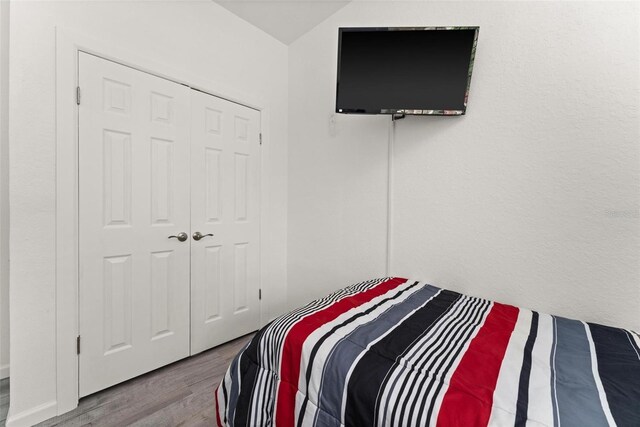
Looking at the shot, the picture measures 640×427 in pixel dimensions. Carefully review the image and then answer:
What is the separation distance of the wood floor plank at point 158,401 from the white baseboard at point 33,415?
0.13 feet

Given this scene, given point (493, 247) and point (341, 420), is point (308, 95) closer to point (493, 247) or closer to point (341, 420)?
point (493, 247)

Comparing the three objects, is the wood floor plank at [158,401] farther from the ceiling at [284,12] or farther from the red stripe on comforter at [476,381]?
the ceiling at [284,12]

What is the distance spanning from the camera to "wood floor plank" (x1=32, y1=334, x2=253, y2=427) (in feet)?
4.95

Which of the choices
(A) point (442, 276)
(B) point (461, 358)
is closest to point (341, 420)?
(B) point (461, 358)

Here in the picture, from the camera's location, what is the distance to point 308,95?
256 centimetres

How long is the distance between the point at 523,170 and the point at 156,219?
2263mm

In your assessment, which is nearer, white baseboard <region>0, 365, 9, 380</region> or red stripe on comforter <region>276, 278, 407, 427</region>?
red stripe on comforter <region>276, 278, 407, 427</region>

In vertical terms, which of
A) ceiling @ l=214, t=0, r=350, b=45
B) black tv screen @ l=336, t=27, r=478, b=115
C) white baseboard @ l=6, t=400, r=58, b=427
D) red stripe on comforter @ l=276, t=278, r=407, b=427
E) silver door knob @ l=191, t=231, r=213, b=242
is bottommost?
white baseboard @ l=6, t=400, r=58, b=427

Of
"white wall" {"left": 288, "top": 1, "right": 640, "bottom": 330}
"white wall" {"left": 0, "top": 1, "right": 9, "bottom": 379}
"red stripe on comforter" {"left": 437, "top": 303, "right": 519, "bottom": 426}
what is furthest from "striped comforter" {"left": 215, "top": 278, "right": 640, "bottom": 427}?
"white wall" {"left": 0, "top": 1, "right": 9, "bottom": 379}

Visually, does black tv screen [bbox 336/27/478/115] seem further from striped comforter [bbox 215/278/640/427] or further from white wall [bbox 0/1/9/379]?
white wall [bbox 0/1/9/379]

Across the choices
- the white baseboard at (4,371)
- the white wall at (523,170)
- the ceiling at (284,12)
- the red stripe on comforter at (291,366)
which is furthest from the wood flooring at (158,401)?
the ceiling at (284,12)

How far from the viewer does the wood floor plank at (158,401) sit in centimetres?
151

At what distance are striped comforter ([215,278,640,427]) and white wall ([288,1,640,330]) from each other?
0.25 m

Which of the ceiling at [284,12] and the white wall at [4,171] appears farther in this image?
the ceiling at [284,12]
